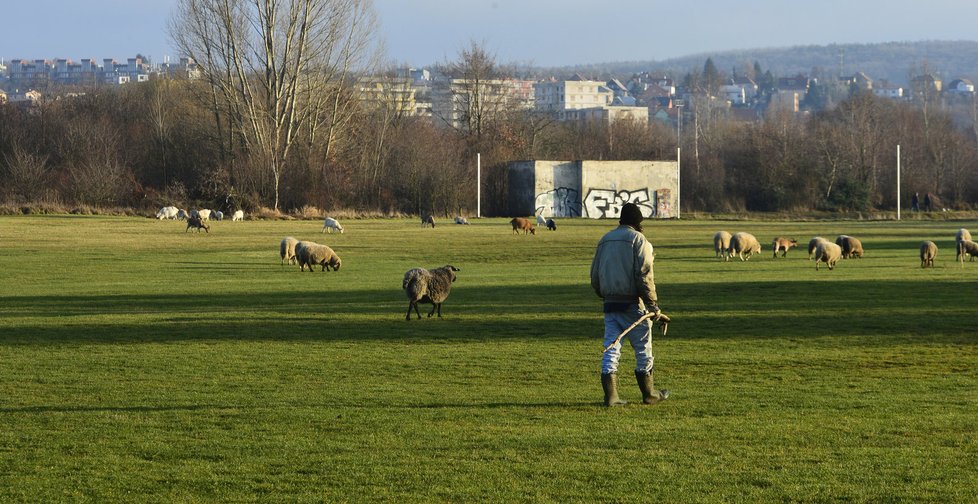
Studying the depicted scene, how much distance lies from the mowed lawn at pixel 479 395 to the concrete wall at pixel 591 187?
5520 cm

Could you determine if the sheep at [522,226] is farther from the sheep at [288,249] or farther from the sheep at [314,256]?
the sheep at [314,256]

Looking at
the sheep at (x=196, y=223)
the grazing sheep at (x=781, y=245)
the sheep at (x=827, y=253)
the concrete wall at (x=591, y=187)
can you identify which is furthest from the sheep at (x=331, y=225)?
the sheep at (x=827, y=253)

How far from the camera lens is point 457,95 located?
114m

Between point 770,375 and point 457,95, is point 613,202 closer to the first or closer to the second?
point 457,95

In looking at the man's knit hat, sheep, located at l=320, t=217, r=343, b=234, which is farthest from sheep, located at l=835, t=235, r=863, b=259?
the man's knit hat

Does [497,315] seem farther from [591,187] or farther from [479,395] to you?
[591,187]

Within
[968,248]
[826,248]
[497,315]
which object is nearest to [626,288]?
[497,315]

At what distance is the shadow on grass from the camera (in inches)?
796

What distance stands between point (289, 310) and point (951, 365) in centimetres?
1284

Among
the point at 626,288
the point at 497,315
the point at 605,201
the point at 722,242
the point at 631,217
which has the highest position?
the point at 631,217

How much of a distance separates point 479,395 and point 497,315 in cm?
989

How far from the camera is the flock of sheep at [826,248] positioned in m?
38.3

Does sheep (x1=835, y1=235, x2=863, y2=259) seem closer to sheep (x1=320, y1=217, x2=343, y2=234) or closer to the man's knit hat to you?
sheep (x1=320, y1=217, x2=343, y2=234)

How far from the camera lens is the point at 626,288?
12.3 metres
